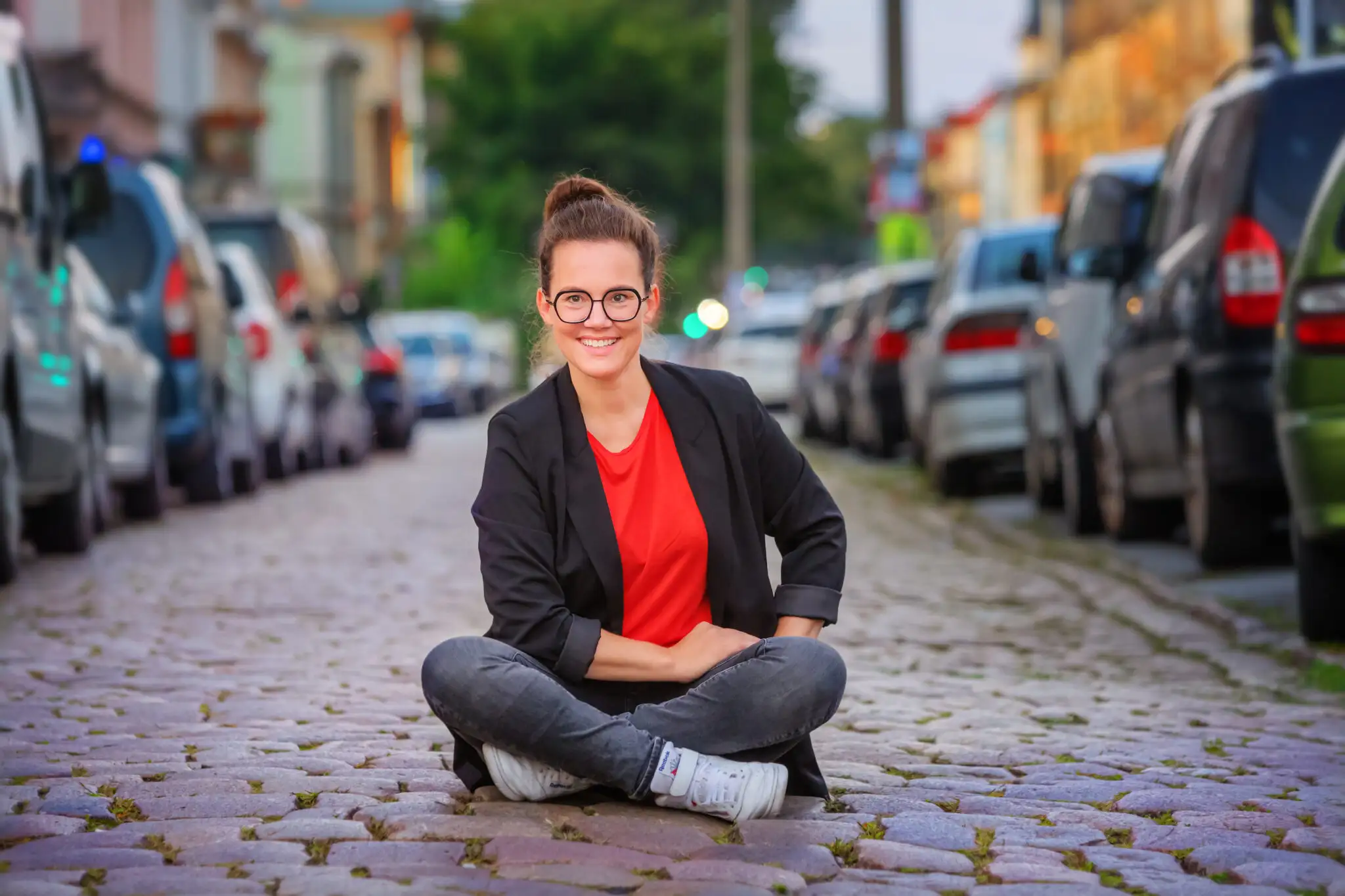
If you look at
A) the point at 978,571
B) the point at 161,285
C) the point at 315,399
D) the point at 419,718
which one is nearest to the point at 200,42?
the point at 315,399

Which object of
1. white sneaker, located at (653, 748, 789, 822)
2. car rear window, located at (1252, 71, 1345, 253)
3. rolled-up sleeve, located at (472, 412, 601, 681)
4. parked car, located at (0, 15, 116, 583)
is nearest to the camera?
white sneaker, located at (653, 748, 789, 822)

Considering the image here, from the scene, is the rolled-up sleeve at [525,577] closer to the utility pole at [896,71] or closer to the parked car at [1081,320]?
the parked car at [1081,320]

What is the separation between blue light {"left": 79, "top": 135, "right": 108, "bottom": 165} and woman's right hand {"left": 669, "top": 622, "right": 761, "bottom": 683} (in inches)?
364

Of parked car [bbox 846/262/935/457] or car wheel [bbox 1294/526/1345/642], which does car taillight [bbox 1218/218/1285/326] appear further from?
parked car [bbox 846/262/935/457]

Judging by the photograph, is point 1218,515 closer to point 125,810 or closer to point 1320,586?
point 1320,586

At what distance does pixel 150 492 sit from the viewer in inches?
636

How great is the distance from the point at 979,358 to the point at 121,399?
5496mm

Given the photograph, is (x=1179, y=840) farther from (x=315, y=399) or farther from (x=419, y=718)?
(x=315, y=399)

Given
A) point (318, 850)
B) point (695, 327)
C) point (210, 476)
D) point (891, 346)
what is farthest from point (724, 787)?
point (695, 327)

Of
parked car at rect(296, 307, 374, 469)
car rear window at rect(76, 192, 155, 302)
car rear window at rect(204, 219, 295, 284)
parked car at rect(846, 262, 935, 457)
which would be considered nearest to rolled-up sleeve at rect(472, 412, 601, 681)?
car rear window at rect(76, 192, 155, 302)

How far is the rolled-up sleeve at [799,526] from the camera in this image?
5.61 m

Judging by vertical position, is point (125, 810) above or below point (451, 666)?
below

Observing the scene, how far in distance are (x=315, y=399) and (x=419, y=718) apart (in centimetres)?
1684

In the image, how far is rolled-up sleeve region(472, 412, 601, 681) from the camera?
5496 mm
